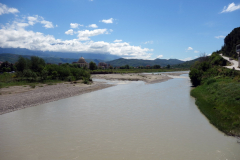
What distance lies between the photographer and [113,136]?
42.4 feet

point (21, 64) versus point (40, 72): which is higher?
point (21, 64)

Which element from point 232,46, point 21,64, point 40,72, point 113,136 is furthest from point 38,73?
point 232,46

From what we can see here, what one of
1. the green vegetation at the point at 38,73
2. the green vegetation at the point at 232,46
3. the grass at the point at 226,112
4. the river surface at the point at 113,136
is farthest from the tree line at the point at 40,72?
the green vegetation at the point at 232,46

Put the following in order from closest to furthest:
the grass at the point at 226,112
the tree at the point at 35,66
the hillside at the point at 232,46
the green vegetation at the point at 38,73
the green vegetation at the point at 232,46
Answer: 1. the grass at the point at 226,112
2. the green vegetation at the point at 38,73
3. the tree at the point at 35,66
4. the green vegetation at the point at 232,46
5. the hillside at the point at 232,46

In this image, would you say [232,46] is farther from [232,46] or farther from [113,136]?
[113,136]

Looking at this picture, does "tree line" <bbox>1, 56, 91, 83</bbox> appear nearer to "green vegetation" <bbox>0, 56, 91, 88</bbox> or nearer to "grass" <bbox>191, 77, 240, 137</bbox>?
"green vegetation" <bbox>0, 56, 91, 88</bbox>

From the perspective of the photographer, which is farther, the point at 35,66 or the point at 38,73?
the point at 35,66

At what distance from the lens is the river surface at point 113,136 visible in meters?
10.3

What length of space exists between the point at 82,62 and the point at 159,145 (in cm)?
16501

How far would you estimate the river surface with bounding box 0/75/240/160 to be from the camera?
1034cm

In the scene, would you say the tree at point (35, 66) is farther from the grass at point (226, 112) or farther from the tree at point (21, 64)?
the grass at point (226, 112)

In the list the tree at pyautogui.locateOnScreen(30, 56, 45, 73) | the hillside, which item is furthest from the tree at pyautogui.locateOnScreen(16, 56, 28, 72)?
the hillside

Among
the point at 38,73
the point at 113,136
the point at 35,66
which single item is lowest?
the point at 113,136

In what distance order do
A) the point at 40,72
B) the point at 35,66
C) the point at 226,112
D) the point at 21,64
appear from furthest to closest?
the point at 35,66, the point at 40,72, the point at 21,64, the point at 226,112
